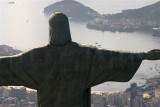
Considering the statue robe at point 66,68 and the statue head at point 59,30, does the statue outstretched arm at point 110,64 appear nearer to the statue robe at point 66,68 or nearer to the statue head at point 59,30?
the statue robe at point 66,68

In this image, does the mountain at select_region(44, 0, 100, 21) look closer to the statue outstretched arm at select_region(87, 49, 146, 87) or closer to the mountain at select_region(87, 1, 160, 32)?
the mountain at select_region(87, 1, 160, 32)

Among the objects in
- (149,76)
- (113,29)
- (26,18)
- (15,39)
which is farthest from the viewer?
(26,18)

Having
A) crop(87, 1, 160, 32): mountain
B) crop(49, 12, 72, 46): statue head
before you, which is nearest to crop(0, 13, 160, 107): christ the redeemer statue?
crop(49, 12, 72, 46): statue head

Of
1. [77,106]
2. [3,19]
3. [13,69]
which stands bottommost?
[77,106]

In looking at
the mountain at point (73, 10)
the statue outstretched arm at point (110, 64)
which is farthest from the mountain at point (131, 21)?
the statue outstretched arm at point (110, 64)

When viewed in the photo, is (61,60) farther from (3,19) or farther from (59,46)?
(3,19)

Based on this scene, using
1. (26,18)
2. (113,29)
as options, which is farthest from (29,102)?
(26,18)
